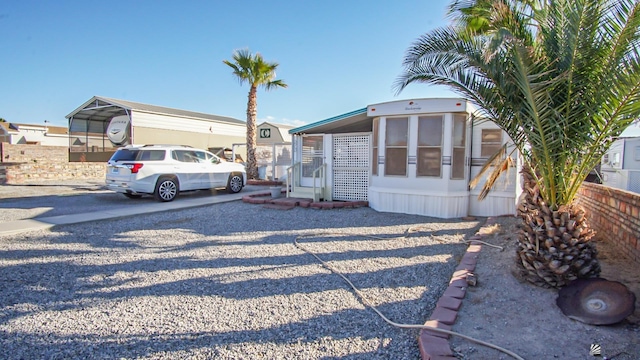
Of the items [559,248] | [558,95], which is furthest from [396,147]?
[559,248]

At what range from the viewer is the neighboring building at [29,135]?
32.1m

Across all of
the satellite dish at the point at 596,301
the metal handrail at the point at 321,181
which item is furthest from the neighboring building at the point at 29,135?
the satellite dish at the point at 596,301

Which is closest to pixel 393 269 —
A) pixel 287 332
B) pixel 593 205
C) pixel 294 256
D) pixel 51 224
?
pixel 294 256

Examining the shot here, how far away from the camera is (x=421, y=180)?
855 cm

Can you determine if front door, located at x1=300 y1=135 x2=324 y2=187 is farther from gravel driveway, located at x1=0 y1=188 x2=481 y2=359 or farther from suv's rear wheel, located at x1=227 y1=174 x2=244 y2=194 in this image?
gravel driveway, located at x1=0 y1=188 x2=481 y2=359

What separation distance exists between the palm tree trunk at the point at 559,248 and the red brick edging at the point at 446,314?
0.74 m

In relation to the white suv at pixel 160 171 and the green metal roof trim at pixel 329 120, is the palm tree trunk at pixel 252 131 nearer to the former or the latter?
the white suv at pixel 160 171

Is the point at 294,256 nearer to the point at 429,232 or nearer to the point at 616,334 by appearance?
the point at 429,232

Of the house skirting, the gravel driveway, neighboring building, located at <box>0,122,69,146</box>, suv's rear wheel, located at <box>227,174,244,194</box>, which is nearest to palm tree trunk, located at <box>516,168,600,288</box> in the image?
the gravel driveway

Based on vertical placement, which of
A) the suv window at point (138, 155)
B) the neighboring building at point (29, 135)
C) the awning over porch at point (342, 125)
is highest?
the neighboring building at point (29, 135)

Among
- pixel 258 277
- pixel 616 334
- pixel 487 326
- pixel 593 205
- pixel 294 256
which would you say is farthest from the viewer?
pixel 593 205

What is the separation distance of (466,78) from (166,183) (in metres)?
9.16

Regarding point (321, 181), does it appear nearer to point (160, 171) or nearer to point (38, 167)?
point (160, 171)

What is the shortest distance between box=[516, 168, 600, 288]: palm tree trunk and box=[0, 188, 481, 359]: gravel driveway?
1.02m
